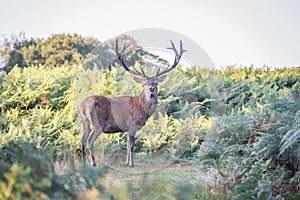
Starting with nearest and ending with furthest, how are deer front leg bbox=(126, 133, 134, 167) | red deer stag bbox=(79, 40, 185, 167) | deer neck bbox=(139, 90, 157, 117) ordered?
deer neck bbox=(139, 90, 157, 117) → red deer stag bbox=(79, 40, 185, 167) → deer front leg bbox=(126, 133, 134, 167)

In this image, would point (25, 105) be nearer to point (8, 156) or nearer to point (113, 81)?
point (113, 81)

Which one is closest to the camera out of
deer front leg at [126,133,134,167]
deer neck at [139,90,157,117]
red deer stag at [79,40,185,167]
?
deer neck at [139,90,157,117]

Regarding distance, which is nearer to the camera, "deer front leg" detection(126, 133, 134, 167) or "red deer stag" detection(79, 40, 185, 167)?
"red deer stag" detection(79, 40, 185, 167)

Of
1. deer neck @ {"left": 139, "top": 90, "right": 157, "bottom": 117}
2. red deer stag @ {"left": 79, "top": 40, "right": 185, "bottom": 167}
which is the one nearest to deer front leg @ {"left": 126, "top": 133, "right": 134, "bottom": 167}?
red deer stag @ {"left": 79, "top": 40, "right": 185, "bottom": 167}

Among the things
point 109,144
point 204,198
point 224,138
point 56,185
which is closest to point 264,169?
point 204,198

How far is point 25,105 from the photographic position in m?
12.7

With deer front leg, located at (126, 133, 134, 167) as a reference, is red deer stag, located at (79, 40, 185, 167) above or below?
above

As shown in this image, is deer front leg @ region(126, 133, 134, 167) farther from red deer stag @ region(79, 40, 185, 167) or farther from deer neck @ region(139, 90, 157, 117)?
deer neck @ region(139, 90, 157, 117)

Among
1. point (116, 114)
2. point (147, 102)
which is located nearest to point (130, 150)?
point (116, 114)

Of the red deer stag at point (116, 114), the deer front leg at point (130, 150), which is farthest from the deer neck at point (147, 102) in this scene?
the deer front leg at point (130, 150)

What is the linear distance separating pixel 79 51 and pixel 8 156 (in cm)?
3529

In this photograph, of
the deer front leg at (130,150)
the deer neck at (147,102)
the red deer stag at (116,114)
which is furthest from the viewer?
the deer front leg at (130,150)

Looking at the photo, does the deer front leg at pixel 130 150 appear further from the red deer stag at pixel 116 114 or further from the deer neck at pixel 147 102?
the deer neck at pixel 147 102

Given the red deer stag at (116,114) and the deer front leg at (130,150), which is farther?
the deer front leg at (130,150)
